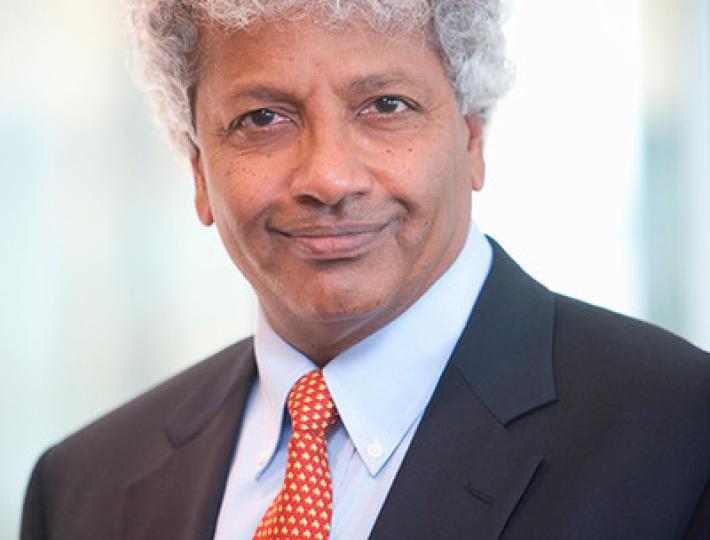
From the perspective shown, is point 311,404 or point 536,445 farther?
point 311,404

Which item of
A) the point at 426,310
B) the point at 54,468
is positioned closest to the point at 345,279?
the point at 426,310

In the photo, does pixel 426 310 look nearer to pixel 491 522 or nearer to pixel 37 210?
pixel 491 522

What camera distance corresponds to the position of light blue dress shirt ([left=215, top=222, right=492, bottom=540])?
1.86m

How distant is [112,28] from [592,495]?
139 inches

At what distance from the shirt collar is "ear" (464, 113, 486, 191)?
0.39ft

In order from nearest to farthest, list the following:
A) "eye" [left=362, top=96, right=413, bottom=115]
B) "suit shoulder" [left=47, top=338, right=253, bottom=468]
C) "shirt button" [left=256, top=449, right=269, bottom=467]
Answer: "eye" [left=362, top=96, right=413, bottom=115]
"shirt button" [left=256, top=449, right=269, bottom=467]
"suit shoulder" [left=47, top=338, right=253, bottom=468]

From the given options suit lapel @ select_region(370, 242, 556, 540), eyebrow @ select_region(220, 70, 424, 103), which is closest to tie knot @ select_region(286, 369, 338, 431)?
suit lapel @ select_region(370, 242, 556, 540)

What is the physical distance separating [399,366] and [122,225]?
3079 mm

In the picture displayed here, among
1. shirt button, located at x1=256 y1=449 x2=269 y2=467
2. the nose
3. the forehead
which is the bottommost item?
shirt button, located at x1=256 y1=449 x2=269 y2=467

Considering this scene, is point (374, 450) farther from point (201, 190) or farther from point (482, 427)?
point (201, 190)

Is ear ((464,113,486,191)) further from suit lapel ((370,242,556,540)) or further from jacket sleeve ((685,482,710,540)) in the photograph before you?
jacket sleeve ((685,482,710,540))

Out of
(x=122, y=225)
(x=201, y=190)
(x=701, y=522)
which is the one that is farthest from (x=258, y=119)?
(x=122, y=225)

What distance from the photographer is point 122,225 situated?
15.9 ft

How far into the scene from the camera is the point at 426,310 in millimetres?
1921
